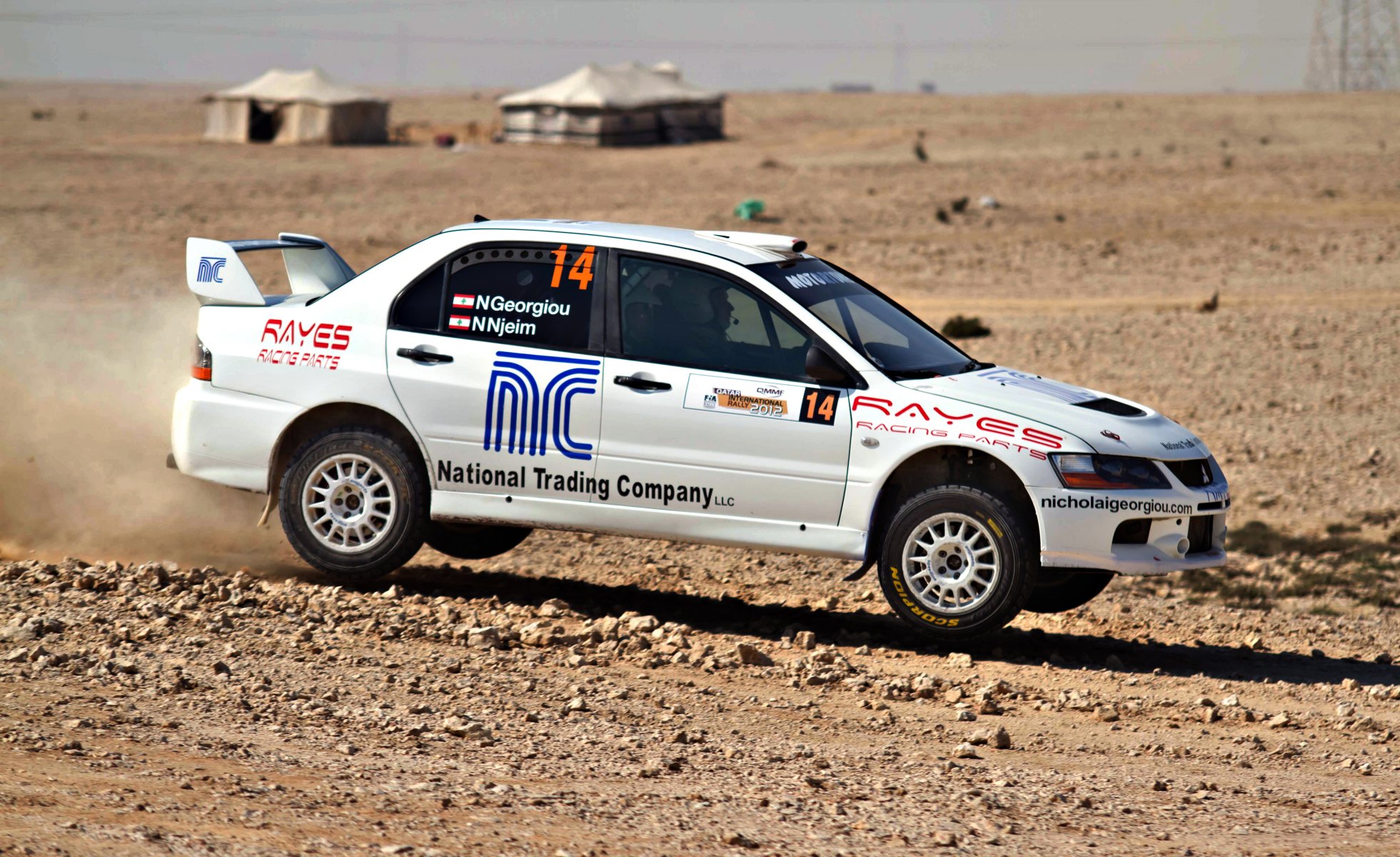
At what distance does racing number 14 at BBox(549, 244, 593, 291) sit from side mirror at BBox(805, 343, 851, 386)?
1.21 metres

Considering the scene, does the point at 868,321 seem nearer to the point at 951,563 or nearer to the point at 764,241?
the point at 764,241

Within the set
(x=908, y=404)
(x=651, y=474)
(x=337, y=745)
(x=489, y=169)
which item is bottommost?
(x=337, y=745)

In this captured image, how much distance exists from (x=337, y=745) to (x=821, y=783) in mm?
1747

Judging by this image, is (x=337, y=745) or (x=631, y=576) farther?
(x=631, y=576)

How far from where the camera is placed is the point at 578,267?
7.69 metres

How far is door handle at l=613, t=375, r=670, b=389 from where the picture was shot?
7.37 meters

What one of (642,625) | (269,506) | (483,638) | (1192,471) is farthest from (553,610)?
(1192,471)

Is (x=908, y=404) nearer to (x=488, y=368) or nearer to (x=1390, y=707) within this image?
(x=488, y=368)

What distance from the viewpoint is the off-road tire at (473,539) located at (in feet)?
28.8

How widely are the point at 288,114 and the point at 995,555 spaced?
48408 mm

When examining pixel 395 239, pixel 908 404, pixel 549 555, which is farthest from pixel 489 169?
pixel 908 404

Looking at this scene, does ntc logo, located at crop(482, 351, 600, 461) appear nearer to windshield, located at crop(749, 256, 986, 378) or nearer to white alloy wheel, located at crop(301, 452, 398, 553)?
A: white alloy wheel, located at crop(301, 452, 398, 553)

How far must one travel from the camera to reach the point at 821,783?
5402 mm

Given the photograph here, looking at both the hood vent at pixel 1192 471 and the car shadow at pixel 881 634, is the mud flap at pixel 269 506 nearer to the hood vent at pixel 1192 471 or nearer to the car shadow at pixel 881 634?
the car shadow at pixel 881 634
